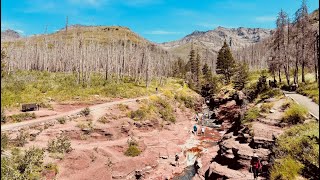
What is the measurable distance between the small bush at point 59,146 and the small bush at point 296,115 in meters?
21.1

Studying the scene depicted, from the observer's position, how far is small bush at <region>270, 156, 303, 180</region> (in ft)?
42.8

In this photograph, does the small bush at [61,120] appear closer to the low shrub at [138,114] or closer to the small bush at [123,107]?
the small bush at [123,107]

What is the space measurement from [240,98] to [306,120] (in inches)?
1424

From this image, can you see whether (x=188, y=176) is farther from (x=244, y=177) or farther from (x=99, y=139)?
(x=99, y=139)

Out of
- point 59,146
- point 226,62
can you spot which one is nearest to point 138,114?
point 59,146

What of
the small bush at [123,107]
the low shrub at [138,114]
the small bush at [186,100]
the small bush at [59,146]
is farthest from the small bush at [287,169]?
the small bush at [186,100]

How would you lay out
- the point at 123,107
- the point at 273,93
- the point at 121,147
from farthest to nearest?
the point at 123,107, the point at 273,93, the point at 121,147

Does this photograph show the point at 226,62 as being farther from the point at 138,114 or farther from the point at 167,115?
the point at 138,114

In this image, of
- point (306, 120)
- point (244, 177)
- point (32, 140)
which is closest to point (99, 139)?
point (32, 140)

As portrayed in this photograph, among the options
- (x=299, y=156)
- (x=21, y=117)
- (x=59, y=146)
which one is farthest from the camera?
(x=21, y=117)

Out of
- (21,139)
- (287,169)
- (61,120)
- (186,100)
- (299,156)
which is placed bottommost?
(21,139)

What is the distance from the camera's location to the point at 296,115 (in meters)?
22.4

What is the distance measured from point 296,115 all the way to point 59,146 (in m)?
22.4

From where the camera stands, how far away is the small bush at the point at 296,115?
22000mm
